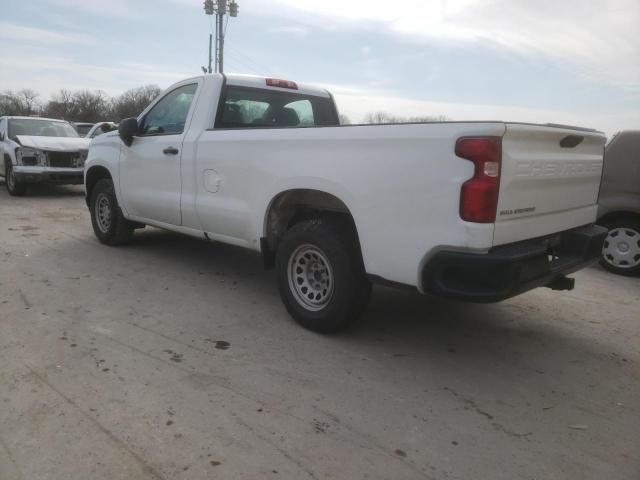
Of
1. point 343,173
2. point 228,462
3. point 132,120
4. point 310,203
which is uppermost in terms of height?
point 132,120

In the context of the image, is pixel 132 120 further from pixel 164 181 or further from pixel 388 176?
pixel 388 176

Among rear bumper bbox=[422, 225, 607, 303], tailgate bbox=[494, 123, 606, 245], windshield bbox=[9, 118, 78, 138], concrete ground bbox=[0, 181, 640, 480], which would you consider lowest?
concrete ground bbox=[0, 181, 640, 480]

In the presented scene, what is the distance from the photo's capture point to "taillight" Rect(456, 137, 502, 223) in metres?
2.65

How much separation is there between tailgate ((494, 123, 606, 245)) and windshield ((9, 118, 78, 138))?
11.2m

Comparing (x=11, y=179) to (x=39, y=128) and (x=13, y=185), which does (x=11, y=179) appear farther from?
(x=39, y=128)

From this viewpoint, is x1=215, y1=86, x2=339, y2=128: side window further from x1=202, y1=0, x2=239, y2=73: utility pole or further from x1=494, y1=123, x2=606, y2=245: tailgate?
x1=202, y1=0, x2=239, y2=73: utility pole

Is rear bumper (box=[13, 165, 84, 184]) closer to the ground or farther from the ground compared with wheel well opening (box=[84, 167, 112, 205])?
closer to the ground


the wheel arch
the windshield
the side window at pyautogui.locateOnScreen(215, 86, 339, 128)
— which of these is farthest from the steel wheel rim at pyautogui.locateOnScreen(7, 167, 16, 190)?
the side window at pyautogui.locateOnScreen(215, 86, 339, 128)

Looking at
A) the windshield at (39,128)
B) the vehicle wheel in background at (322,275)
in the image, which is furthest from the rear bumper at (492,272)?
the windshield at (39,128)

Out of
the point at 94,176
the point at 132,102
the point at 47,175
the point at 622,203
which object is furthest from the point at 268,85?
the point at 132,102

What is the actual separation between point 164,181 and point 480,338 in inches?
129

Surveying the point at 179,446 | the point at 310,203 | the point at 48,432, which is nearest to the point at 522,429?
the point at 179,446

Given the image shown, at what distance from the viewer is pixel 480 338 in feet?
12.7

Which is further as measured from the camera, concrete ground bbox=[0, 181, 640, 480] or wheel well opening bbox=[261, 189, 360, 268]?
wheel well opening bbox=[261, 189, 360, 268]
